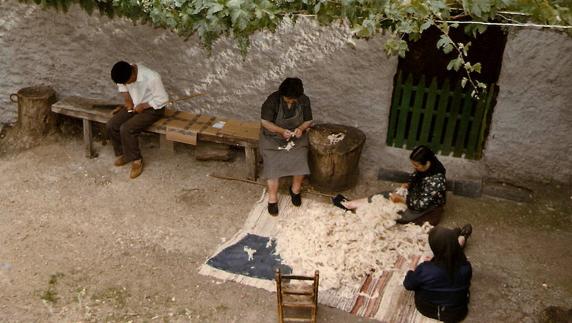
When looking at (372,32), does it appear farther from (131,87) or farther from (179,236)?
(131,87)

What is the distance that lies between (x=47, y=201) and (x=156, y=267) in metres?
1.99

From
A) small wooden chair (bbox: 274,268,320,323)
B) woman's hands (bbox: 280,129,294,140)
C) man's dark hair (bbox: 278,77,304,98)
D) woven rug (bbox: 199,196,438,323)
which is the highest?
man's dark hair (bbox: 278,77,304,98)

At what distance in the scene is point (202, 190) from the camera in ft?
23.6

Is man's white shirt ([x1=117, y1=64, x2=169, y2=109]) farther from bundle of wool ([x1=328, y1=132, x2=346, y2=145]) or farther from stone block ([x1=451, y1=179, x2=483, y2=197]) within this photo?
stone block ([x1=451, y1=179, x2=483, y2=197])

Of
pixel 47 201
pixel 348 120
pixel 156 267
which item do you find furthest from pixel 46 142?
pixel 348 120

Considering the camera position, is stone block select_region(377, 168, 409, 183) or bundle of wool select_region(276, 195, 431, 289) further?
stone block select_region(377, 168, 409, 183)

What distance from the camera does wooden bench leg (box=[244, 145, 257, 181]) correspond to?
7.20m

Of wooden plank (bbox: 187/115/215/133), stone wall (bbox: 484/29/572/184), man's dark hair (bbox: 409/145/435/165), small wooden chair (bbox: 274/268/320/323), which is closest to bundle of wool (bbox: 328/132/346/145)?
man's dark hair (bbox: 409/145/435/165)

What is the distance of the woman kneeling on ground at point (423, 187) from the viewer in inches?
236

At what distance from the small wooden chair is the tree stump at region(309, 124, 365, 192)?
7.01 ft

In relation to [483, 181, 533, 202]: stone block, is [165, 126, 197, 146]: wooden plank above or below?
above

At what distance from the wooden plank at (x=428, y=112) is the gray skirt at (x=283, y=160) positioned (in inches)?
63.5

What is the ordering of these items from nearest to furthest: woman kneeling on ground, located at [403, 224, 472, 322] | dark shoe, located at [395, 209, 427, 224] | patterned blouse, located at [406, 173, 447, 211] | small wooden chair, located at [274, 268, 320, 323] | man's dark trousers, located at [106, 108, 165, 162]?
woman kneeling on ground, located at [403, 224, 472, 322] < small wooden chair, located at [274, 268, 320, 323] < patterned blouse, located at [406, 173, 447, 211] < dark shoe, located at [395, 209, 427, 224] < man's dark trousers, located at [106, 108, 165, 162]

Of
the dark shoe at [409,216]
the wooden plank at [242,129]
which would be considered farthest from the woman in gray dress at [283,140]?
the dark shoe at [409,216]
